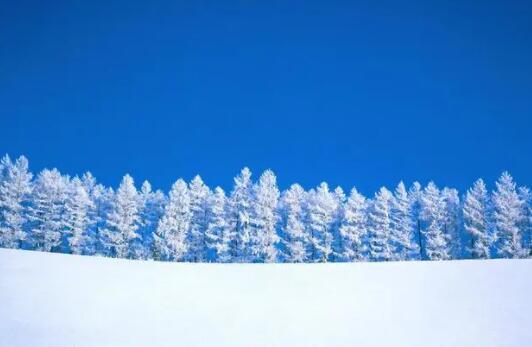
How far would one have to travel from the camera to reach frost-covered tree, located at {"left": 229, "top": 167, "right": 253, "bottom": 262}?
4819cm

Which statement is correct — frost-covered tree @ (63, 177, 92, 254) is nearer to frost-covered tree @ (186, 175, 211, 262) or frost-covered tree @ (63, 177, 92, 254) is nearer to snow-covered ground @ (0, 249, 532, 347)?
frost-covered tree @ (186, 175, 211, 262)

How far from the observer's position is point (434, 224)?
5319cm

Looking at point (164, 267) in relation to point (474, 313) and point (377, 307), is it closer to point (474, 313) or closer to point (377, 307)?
point (377, 307)

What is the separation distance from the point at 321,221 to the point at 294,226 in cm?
356

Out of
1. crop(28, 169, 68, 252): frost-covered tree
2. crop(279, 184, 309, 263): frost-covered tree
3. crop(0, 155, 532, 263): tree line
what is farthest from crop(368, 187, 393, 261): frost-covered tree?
crop(28, 169, 68, 252): frost-covered tree

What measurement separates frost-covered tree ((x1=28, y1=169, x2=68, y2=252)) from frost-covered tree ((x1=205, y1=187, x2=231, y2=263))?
16809 millimetres

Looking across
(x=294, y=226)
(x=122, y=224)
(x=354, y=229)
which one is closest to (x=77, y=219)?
(x=122, y=224)

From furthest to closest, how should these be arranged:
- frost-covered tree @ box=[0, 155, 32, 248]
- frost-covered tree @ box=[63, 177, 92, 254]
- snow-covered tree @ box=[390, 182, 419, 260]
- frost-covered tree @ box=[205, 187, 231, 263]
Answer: snow-covered tree @ box=[390, 182, 419, 260] → frost-covered tree @ box=[63, 177, 92, 254] → frost-covered tree @ box=[205, 187, 231, 263] → frost-covered tree @ box=[0, 155, 32, 248]

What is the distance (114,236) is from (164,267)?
1122 inches

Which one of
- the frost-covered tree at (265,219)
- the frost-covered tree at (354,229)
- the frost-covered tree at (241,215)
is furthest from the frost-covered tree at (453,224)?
the frost-covered tree at (241,215)

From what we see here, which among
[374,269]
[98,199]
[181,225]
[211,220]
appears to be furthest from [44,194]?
[374,269]

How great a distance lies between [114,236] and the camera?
161 feet

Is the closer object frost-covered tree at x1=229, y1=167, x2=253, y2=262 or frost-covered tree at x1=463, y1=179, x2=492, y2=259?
frost-covered tree at x1=229, y1=167, x2=253, y2=262

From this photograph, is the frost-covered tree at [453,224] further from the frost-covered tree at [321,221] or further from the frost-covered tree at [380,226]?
the frost-covered tree at [321,221]
